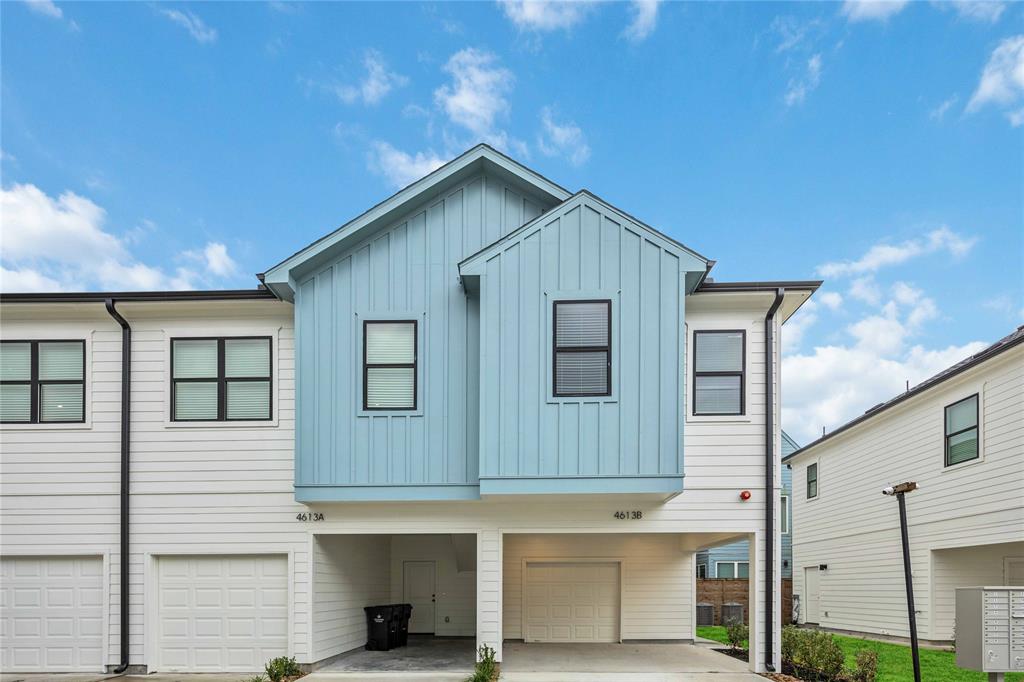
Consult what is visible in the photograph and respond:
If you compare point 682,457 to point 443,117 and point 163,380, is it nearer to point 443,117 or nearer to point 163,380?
point 163,380

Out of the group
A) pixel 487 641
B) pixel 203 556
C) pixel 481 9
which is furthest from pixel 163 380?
pixel 481 9

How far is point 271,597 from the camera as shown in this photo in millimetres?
10578

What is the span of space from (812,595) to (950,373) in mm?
10529

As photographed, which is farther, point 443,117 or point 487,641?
point 443,117

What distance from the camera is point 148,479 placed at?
10.7 meters

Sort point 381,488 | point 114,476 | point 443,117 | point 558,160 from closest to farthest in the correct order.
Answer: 1. point 381,488
2. point 114,476
3. point 443,117
4. point 558,160

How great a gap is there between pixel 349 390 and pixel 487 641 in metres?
4.27

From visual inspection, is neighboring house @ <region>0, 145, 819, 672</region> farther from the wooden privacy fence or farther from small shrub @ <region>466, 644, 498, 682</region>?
the wooden privacy fence

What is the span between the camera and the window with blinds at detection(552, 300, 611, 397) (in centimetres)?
954

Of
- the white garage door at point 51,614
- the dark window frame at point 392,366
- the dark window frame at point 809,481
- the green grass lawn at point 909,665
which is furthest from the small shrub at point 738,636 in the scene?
the white garage door at point 51,614

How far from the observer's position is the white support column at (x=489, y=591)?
10211 millimetres

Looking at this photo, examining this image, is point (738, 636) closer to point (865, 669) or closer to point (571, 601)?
point (571, 601)

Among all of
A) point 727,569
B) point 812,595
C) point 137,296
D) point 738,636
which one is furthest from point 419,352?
point 727,569

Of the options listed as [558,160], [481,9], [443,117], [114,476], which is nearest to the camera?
[114,476]
